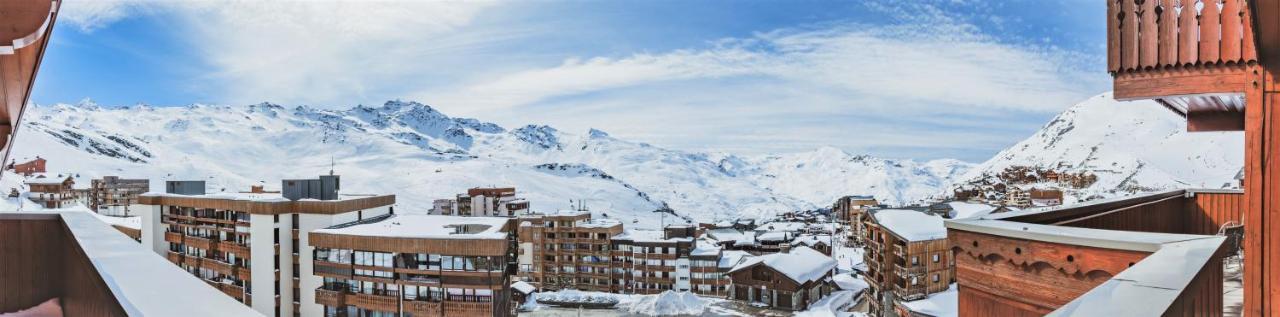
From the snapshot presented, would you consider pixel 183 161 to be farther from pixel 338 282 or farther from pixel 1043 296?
pixel 1043 296

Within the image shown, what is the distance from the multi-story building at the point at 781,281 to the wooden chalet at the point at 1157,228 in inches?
1150

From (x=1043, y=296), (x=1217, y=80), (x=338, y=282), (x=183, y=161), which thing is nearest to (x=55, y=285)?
(x=1043, y=296)

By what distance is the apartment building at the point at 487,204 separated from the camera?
54500mm

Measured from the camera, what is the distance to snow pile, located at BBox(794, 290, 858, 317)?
31703mm

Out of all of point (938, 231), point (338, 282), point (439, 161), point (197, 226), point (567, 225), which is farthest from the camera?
point (439, 161)

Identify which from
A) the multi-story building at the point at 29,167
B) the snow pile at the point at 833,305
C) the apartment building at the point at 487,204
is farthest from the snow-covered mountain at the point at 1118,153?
the multi-story building at the point at 29,167

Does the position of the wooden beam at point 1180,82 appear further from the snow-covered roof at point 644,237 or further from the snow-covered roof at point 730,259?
the snow-covered roof at point 730,259

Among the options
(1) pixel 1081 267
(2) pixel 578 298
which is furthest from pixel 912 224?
(1) pixel 1081 267

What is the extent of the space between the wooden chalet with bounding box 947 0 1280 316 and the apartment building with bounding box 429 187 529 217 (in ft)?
167

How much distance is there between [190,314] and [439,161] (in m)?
158

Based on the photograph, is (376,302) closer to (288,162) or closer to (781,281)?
(781,281)

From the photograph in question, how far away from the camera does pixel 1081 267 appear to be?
3.12 m

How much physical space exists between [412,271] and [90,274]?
52.8 feet

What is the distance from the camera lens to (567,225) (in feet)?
140
